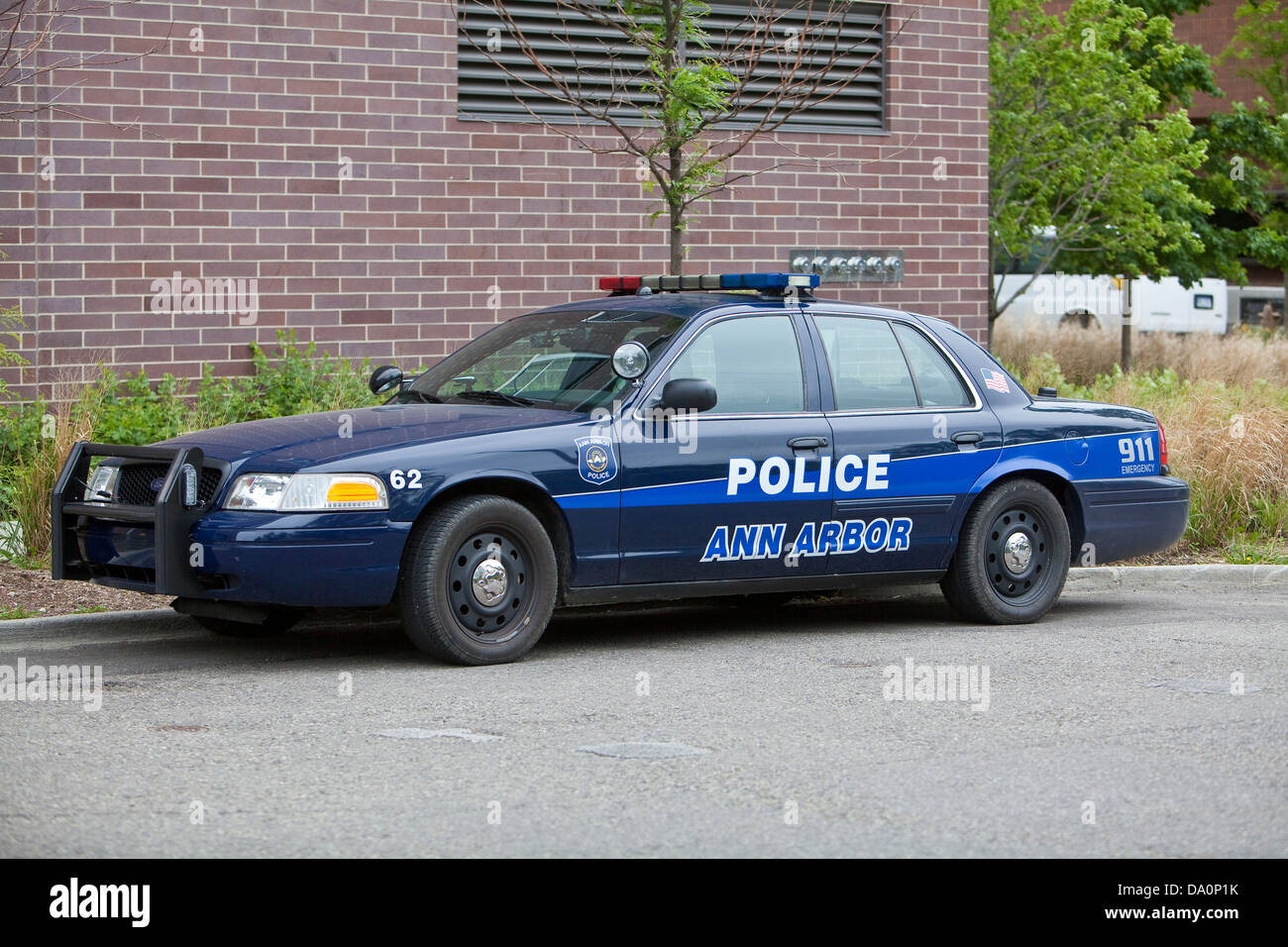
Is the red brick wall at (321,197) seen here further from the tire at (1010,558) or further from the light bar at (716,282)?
the tire at (1010,558)

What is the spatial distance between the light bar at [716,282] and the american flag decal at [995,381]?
1.04m

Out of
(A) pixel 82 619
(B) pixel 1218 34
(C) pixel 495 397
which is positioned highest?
(B) pixel 1218 34

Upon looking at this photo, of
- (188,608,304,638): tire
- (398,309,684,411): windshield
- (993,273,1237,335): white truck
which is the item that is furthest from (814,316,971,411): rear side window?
(993,273,1237,335): white truck

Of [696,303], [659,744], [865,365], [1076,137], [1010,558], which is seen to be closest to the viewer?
[659,744]

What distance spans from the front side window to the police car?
13 millimetres

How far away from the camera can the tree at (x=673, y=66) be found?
39.4 feet

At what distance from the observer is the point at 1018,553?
29.7 ft

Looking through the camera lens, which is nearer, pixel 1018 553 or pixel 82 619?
pixel 82 619

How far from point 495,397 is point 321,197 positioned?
5569mm

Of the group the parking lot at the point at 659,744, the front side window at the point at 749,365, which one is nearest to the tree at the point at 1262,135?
the front side window at the point at 749,365

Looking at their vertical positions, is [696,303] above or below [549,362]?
above

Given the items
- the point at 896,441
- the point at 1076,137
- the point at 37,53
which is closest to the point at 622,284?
the point at 896,441

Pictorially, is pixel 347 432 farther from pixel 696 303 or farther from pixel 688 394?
pixel 696 303

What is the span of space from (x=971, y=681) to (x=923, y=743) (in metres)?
1.29
